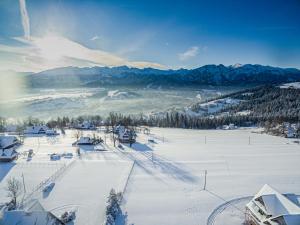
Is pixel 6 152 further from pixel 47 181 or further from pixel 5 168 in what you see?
pixel 47 181

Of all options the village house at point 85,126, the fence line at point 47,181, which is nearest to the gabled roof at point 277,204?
the fence line at point 47,181

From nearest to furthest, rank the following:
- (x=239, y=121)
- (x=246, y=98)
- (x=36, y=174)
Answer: (x=36, y=174) → (x=239, y=121) → (x=246, y=98)

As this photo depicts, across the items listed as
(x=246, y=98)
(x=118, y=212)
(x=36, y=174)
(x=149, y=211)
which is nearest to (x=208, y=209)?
(x=149, y=211)

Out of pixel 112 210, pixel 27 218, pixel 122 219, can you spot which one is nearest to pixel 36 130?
pixel 112 210

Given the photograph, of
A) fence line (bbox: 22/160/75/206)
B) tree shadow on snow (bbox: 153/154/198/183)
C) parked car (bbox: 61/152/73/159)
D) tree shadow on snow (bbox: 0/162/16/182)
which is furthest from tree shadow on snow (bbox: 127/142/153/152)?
tree shadow on snow (bbox: 0/162/16/182)

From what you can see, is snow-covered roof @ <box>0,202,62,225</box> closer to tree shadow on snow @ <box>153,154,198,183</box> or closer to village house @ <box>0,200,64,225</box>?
village house @ <box>0,200,64,225</box>

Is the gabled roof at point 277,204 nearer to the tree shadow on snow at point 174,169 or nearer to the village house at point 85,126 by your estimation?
the tree shadow on snow at point 174,169

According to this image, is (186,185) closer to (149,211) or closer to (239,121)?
(149,211)
